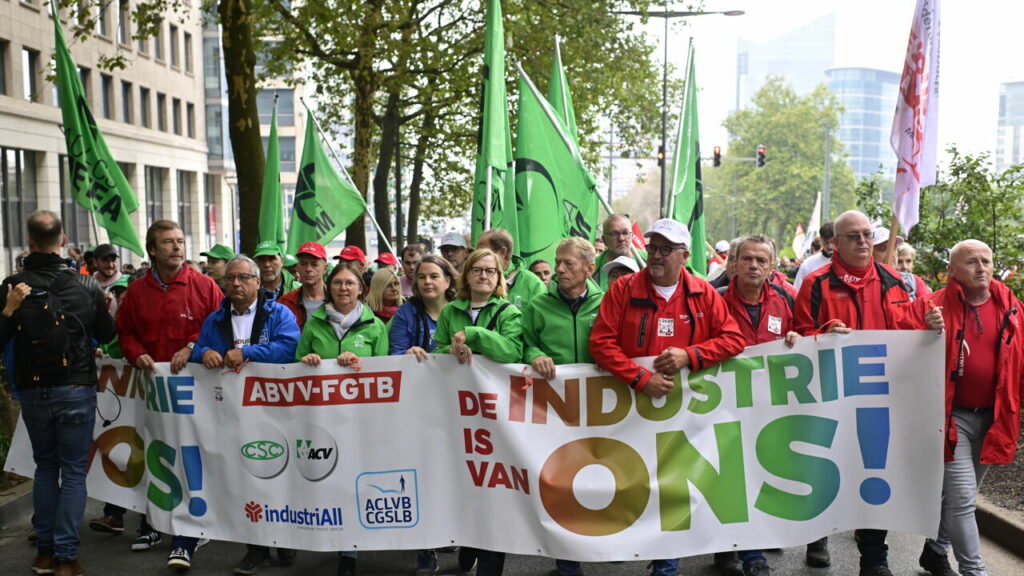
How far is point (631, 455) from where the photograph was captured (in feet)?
17.8

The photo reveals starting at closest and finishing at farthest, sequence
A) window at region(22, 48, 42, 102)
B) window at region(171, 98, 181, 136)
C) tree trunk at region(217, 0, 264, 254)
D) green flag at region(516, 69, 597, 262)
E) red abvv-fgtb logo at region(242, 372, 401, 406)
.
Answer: red abvv-fgtb logo at region(242, 372, 401, 406), green flag at region(516, 69, 597, 262), tree trunk at region(217, 0, 264, 254), window at region(22, 48, 42, 102), window at region(171, 98, 181, 136)

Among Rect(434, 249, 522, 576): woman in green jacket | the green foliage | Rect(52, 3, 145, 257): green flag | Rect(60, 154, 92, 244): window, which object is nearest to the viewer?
Rect(434, 249, 522, 576): woman in green jacket

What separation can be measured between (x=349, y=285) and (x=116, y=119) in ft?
122

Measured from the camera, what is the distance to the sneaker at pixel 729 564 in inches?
226

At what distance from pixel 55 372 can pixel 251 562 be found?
A: 5.04 ft

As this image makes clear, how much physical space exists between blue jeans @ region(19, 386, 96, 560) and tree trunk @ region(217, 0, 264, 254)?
7.26 meters

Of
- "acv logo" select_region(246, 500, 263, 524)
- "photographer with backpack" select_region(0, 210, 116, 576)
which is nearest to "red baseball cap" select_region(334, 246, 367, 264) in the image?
"photographer with backpack" select_region(0, 210, 116, 576)

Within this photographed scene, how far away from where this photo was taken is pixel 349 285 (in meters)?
5.85

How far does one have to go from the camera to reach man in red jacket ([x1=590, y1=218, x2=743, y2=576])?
5234 millimetres

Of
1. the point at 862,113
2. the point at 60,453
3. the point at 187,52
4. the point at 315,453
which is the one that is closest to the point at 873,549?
the point at 315,453

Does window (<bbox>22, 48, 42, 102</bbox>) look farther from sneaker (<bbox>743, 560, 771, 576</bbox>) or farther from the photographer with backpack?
sneaker (<bbox>743, 560, 771, 576</bbox>)

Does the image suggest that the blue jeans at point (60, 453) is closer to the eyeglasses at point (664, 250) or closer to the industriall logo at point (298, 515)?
the industriall logo at point (298, 515)

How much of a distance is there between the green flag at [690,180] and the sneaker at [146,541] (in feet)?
17.5

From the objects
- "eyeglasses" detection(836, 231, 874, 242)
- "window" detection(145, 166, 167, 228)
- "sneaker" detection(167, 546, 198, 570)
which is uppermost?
"window" detection(145, 166, 167, 228)
